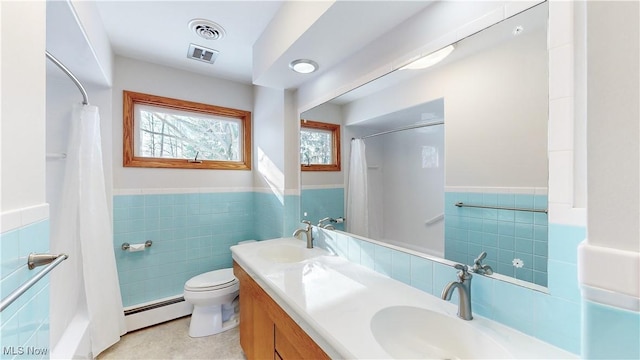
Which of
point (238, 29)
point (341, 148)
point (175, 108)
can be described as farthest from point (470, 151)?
point (175, 108)

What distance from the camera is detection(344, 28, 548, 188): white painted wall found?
0.79 m

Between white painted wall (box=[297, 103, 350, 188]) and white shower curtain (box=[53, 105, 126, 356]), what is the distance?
151cm

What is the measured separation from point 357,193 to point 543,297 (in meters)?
1.00

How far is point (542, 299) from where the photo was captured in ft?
2.44

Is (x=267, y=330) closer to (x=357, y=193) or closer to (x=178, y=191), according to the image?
(x=357, y=193)

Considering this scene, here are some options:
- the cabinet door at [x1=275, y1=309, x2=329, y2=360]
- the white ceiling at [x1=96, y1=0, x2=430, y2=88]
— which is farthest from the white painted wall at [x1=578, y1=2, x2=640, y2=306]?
the white ceiling at [x1=96, y1=0, x2=430, y2=88]

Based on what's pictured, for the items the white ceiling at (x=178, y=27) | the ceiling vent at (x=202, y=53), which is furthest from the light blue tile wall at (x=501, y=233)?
the ceiling vent at (x=202, y=53)

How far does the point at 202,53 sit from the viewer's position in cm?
207

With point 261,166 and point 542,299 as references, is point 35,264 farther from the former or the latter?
point 261,166

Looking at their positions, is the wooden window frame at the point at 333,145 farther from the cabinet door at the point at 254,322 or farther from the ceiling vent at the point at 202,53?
the ceiling vent at the point at 202,53

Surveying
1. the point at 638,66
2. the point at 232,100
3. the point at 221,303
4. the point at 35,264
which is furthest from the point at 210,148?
the point at 638,66

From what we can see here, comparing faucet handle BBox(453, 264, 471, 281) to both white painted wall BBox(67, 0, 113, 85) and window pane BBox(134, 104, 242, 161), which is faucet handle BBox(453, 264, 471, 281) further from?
window pane BBox(134, 104, 242, 161)

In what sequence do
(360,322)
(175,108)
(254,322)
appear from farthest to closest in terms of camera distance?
(175,108) → (254,322) → (360,322)

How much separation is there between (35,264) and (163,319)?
1.78 meters
